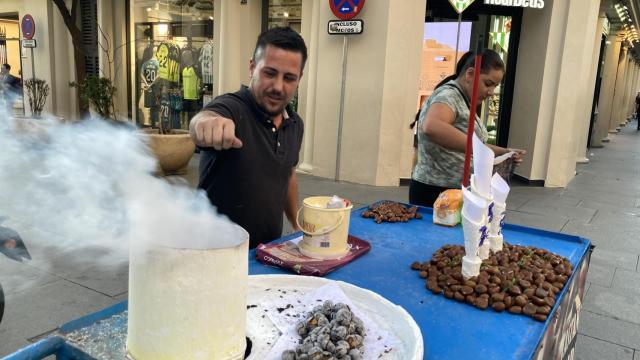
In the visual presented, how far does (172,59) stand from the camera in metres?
10.8

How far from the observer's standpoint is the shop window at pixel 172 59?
33.7 ft

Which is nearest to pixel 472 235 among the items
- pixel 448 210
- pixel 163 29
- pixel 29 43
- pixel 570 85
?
pixel 448 210

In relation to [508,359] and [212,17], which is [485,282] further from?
[212,17]

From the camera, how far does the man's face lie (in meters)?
2.10

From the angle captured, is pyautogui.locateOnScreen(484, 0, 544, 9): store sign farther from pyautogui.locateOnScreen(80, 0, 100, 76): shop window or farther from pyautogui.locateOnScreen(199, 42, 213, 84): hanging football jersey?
pyautogui.locateOnScreen(80, 0, 100, 76): shop window

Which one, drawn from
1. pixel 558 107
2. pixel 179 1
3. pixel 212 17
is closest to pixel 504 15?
pixel 558 107

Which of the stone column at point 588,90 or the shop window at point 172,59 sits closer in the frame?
the stone column at point 588,90

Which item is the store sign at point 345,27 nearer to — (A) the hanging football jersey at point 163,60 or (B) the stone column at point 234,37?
(B) the stone column at point 234,37

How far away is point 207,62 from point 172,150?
3597 mm

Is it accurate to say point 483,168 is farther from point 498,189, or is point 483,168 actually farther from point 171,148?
point 171,148

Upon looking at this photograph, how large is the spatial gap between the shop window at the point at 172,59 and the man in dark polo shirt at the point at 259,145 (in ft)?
→ 25.9

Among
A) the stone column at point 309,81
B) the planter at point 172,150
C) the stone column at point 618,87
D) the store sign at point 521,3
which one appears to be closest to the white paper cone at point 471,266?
the planter at point 172,150

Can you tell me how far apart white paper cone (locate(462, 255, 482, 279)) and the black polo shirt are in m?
0.94

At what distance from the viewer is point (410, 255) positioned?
1.94m
